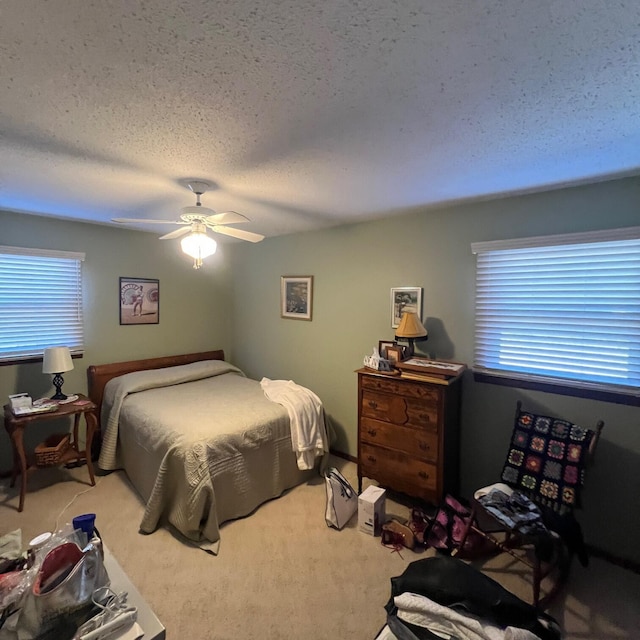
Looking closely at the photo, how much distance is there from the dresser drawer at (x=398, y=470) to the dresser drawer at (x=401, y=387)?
0.46 meters

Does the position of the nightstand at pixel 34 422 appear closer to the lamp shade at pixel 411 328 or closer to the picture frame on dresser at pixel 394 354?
the picture frame on dresser at pixel 394 354

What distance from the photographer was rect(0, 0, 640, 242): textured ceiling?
0.93 meters

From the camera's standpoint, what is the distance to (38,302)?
10.6 ft

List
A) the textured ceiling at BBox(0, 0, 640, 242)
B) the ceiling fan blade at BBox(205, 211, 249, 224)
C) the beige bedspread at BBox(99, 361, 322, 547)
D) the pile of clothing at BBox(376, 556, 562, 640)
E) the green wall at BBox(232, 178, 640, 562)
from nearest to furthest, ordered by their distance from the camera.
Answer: the textured ceiling at BBox(0, 0, 640, 242) → the pile of clothing at BBox(376, 556, 562, 640) → the ceiling fan blade at BBox(205, 211, 249, 224) → the green wall at BBox(232, 178, 640, 562) → the beige bedspread at BBox(99, 361, 322, 547)

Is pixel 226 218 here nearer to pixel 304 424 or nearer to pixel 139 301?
pixel 304 424

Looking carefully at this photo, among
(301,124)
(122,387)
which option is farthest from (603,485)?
(122,387)

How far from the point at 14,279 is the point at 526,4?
12.9 ft

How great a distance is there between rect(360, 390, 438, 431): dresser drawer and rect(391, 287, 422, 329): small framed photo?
2.22 ft

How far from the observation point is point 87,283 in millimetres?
3520

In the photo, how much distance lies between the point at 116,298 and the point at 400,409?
3.10 metres

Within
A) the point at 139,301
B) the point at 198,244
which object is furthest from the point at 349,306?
the point at 139,301

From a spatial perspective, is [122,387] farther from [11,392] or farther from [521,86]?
[521,86]

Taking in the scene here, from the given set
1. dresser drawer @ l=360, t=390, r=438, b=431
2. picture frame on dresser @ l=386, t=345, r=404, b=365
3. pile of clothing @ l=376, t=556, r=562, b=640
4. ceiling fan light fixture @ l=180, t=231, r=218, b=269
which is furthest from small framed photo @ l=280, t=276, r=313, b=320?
pile of clothing @ l=376, t=556, r=562, b=640

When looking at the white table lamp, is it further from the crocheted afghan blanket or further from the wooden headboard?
the crocheted afghan blanket
